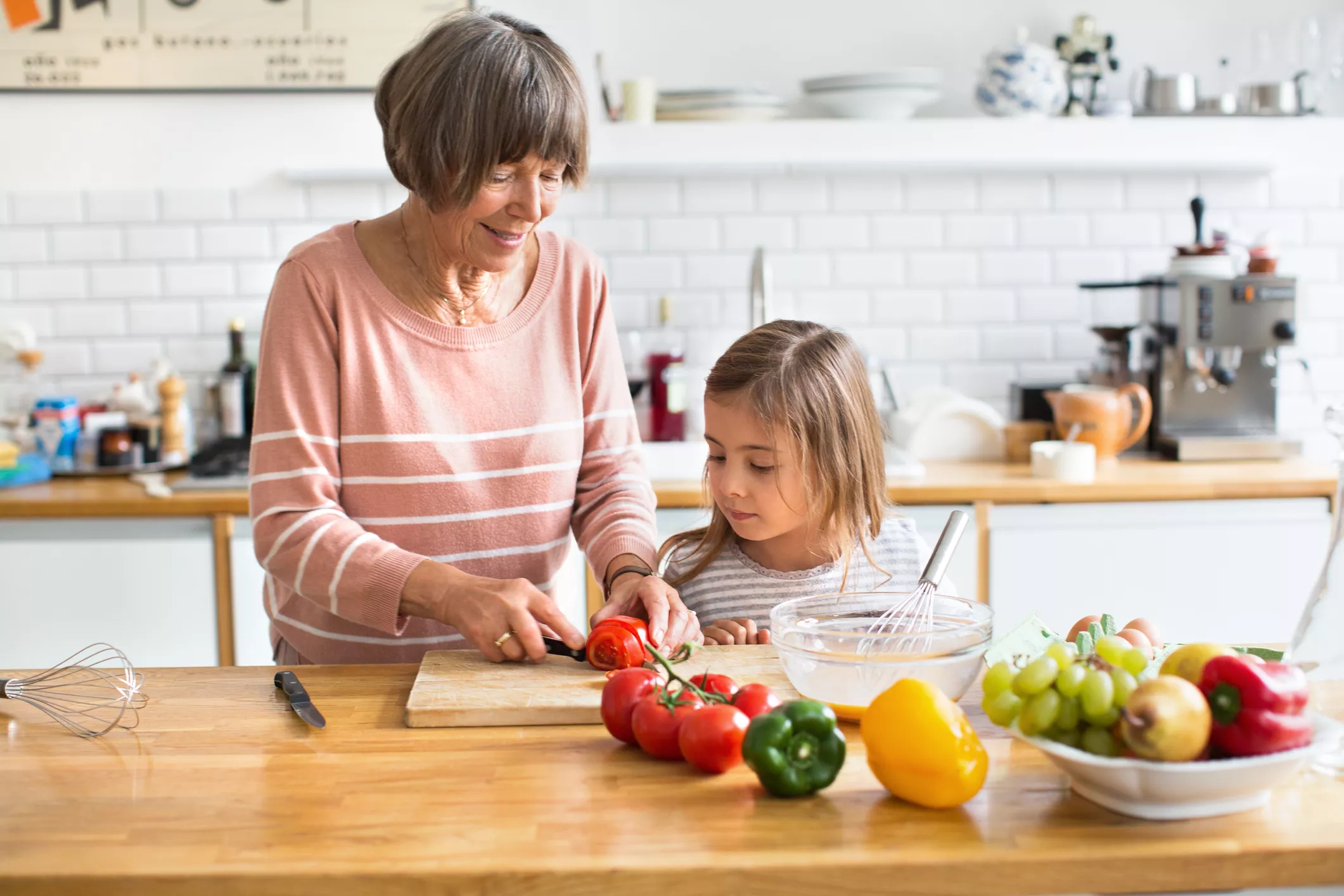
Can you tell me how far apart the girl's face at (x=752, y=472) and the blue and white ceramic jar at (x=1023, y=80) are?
75.9 inches

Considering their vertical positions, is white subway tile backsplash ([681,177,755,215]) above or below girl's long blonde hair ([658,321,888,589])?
above

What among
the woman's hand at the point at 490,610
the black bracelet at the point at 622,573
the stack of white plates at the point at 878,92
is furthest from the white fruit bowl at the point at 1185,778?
the stack of white plates at the point at 878,92

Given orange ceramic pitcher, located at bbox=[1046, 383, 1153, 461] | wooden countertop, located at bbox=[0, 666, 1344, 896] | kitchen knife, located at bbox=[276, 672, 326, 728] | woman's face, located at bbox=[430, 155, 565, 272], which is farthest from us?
orange ceramic pitcher, located at bbox=[1046, 383, 1153, 461]

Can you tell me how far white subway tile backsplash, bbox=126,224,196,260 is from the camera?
3.44m

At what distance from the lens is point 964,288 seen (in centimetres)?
356

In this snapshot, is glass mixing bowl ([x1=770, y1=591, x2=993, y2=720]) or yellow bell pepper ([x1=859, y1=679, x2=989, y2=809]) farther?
glass mixing bowl ([x1=770, y1=591, x2=993, y2=720])

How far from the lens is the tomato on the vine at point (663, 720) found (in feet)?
4.12

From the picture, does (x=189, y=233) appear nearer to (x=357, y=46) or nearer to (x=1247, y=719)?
(x=357, y=46)

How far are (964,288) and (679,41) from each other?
3.45ft

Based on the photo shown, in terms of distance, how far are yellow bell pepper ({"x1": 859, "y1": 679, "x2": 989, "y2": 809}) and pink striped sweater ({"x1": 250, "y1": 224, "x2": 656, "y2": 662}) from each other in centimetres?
Answer: 72

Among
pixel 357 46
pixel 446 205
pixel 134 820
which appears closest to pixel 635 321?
pixel 357 46

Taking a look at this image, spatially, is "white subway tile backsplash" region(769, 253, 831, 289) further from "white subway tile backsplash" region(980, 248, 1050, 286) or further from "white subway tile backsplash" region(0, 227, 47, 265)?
"white subway tile backsplash" region(0, 227, 47, 265)

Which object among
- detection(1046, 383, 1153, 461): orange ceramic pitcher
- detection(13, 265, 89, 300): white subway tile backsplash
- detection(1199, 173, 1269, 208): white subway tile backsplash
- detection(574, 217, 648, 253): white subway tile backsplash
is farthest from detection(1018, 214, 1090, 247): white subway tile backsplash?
detection(13, 265, 89, 300): white subway tile backsplash

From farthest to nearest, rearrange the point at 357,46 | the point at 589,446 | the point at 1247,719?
the point at 357,46, the point at 589,446, the point at 1247,719
